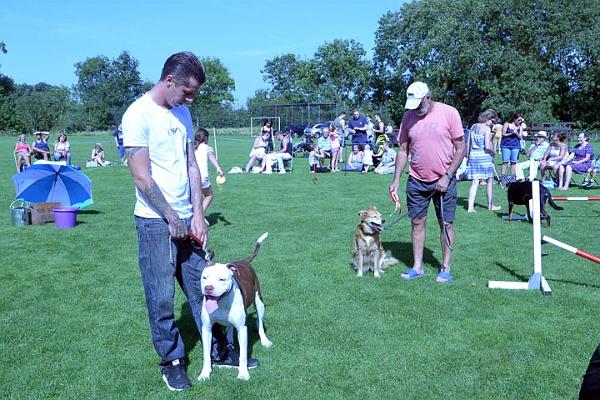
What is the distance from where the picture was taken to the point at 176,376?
4.00m

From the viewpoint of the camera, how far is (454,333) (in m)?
5.02

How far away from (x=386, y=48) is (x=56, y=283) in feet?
200

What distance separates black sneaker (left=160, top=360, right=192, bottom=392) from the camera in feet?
13.1

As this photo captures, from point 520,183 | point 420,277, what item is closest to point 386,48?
point 520,183

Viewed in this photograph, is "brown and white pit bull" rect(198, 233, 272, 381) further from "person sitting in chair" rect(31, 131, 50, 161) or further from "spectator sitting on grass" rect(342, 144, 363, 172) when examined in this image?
"person sitting in chair" rect(31, 131, 50, 161)

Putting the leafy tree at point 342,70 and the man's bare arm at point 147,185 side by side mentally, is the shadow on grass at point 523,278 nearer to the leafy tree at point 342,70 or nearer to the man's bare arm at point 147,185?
the man's bare arm at point 147,185

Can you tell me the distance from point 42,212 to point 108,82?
91741mm

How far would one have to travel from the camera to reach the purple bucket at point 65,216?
984 centimetres

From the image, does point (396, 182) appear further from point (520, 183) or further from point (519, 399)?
point (520, 183)

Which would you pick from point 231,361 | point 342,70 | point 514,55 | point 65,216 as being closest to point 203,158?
point 65,216

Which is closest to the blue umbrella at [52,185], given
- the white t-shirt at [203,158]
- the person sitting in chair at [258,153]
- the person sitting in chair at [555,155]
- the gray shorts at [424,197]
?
the white t-shirt at [203,158]

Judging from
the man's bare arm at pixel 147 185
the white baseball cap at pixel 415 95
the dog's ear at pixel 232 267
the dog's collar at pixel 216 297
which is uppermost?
the white baseball cap at pixel 415 95

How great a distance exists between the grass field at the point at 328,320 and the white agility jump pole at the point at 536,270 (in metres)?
0.12

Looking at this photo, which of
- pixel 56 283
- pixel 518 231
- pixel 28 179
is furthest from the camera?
pixel 28 179
